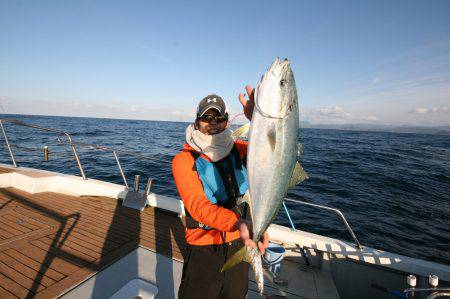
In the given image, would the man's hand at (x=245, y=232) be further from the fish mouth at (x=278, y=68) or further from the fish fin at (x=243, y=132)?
the fish mouth at (x=278, y=68)

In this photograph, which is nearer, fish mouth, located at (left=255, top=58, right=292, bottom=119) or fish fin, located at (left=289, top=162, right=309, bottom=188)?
fish mouth, located at (left=255, top=58, right=292, bottom=119)

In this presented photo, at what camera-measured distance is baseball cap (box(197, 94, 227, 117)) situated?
2.85 meters

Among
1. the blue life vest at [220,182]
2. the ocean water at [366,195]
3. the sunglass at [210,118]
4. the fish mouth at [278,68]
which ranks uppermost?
the fish mouth at [278,68]

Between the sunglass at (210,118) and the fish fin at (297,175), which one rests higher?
the sunglass at (210,118)

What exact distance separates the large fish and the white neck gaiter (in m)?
0.80

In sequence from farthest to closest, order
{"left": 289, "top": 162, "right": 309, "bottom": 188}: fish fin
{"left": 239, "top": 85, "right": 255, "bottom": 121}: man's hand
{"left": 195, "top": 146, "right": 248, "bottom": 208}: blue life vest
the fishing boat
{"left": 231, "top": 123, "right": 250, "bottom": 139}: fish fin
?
the fishing boat
{"left": 195, "top": 146, "right": 248, "bottom": 208}: blue life vest
{"left": 239, "top": 85, "right": 255, "bottom": 121}: man's hand
{"left": 231, "top": 123, "right": 250, "bottom": 139}: fish fin
{"left": 289, "top": 162, "right": 309, "bottom": 188}: fish fin

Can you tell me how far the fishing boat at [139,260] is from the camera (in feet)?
13.1

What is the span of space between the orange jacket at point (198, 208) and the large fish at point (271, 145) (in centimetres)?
28

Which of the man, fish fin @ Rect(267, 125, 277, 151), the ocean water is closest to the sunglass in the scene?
the man

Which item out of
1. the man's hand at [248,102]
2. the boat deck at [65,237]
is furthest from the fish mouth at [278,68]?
the boat deck at [65,237]

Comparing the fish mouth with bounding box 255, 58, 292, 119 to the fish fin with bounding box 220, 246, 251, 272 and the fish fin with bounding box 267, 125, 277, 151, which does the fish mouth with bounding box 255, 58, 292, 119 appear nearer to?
the fish fin with bounding box 267, 125, 277, 151

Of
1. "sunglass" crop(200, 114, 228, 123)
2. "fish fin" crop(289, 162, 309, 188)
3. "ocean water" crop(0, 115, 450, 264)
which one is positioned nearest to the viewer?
"fish fin" crop(289, 162, 309, 188)

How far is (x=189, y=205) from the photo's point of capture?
2469mm

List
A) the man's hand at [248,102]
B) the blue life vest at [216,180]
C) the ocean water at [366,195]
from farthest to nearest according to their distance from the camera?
1. the ocean water at [366,195]
2. the blue life vest at [216,180]
3. the man's hand at [248,102]
